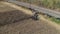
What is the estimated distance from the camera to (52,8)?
22.2ft

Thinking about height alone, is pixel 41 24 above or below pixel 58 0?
below

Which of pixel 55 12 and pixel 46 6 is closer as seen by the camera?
pixel 55 12

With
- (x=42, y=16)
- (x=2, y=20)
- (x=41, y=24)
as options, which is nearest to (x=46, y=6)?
(x=42, y=16)

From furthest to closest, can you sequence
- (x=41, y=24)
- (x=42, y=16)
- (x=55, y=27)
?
(x=42, y=16) → (x=41, y=24) → (x=55, y=27)

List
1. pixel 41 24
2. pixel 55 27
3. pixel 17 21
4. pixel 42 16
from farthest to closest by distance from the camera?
pixel 42 16 → pixel 17 21 → pixel 41 24 → pixel 55 27

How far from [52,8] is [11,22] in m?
2.35

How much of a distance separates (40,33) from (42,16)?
74.6 inches

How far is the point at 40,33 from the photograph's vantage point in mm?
4648

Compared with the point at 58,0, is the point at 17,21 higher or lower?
lower

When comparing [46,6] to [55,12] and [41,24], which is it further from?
[41,24]

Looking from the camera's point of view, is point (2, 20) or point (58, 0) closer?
point (2, 20)

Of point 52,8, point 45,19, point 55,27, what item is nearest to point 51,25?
point 55,27

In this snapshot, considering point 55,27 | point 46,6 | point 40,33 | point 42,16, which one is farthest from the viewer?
point 46,6

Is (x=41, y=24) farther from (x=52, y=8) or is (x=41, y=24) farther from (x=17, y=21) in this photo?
(x=52, y=8)
